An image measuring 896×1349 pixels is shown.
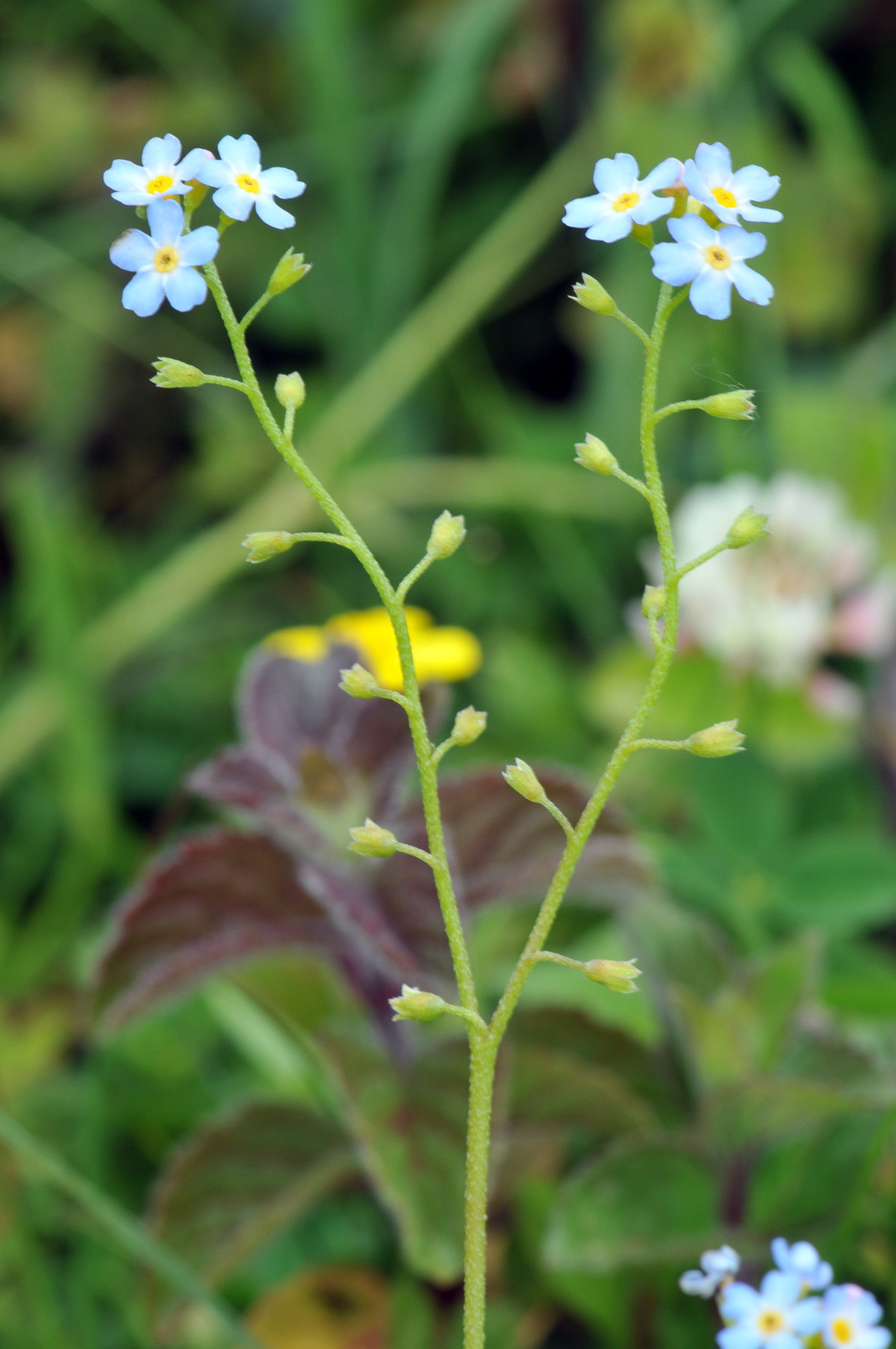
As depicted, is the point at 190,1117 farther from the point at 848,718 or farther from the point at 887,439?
the point at 887,439

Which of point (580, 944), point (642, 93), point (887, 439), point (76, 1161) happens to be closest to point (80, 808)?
point (76, 1161)

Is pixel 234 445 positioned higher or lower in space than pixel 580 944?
higher

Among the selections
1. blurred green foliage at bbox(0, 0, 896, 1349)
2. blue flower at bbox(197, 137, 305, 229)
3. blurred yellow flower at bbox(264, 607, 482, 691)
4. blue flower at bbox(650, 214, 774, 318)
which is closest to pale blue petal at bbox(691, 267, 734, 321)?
blue flower at bbox(650, 214, 774, 318)

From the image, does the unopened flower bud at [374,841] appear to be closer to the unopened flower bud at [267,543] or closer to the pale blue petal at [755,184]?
the unopened flower bud at [267,543]

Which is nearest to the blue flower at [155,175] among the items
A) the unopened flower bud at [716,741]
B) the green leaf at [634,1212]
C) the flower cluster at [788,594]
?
the unopened flower bud at [716,741]

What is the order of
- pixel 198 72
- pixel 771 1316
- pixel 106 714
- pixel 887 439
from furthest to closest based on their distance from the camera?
pixel 198 72, pixel 106 714, pixel 887 439, pixel 771 1316

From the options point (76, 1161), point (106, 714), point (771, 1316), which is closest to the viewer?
point (771, 1316)
